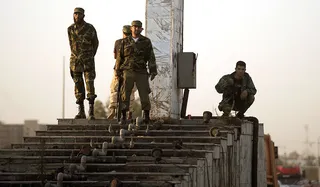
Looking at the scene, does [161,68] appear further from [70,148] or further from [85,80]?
[70,148]

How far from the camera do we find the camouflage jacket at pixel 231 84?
1794 cm

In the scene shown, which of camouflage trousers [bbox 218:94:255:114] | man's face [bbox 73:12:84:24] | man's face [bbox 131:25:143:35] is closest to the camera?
man's face [bbox 131:25:143:35]

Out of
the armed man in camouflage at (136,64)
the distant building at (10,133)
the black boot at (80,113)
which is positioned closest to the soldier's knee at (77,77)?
the black boot at (80,113)

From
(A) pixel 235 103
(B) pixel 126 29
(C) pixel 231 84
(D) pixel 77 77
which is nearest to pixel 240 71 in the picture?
(C) pixel 231 84

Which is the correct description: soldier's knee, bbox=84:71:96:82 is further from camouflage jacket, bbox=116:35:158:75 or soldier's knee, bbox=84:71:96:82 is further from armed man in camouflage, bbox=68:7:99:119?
camouflage jacket, bbox=116:35:158:75

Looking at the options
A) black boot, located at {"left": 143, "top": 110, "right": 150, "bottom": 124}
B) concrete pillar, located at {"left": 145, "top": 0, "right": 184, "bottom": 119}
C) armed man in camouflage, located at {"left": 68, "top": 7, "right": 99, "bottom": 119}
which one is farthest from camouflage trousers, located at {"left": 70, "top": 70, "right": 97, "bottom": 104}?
concrete pillar, located at {"left": 145, "top": 0, "right": 184, "bottom": 119}

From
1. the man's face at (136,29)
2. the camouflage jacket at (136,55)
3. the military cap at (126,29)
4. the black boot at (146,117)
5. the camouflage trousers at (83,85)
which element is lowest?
the black boot at (146,117)

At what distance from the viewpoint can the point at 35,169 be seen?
15.3 meters

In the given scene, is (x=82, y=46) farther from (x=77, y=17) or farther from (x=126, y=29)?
(x=126, y=29)

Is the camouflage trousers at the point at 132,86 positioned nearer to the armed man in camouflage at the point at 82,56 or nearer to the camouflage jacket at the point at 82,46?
the armed man in camouflage at the point at 82,56

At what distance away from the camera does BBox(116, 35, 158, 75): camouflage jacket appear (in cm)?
1703

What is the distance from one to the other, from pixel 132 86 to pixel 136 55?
58cm

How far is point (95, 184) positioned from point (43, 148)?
1.72 m

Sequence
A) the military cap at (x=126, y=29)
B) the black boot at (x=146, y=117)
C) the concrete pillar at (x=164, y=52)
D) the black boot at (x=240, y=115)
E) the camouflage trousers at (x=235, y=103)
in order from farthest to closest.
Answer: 1. the concrete pillar at (x=164, y=52)
2. the black boot at (x=240, y=115)
3. the military cap at (x=126, y=29)
4. the camouflage trousers at (x=235, y=103)
5. the black boot at (x=146, y=117)
